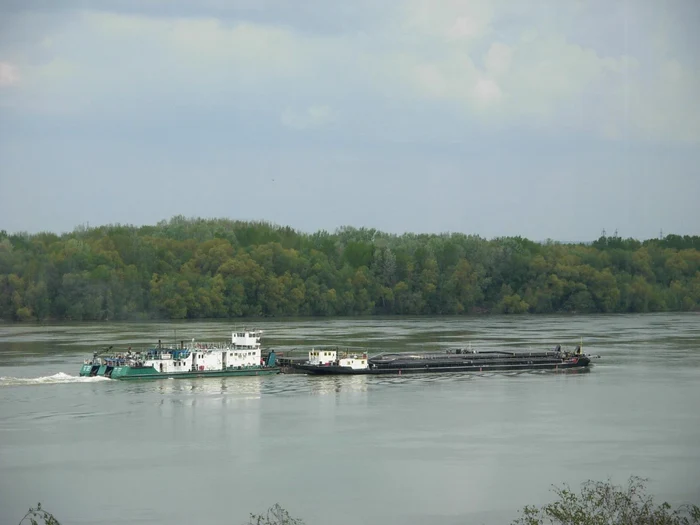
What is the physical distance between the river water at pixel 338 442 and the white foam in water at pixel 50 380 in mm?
91

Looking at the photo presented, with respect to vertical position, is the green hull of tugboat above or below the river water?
above

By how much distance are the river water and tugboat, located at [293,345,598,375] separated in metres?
1.05

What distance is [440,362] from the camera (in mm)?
47719

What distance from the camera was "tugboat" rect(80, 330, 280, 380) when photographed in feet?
144

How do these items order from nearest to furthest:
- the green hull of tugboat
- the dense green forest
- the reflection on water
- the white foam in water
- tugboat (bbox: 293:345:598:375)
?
the white foam in water, the reflection on water, the green hull of tugboat, tugboat (bbox: 293:345:598:375), the dense green forest

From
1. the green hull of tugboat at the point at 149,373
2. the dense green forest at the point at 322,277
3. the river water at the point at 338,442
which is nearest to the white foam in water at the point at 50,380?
the river water at the point at 338,442

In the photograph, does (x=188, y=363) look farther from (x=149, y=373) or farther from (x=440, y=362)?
(x=440, y=362)

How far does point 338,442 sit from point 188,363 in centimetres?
1662

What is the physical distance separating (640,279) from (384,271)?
24641 millimetres

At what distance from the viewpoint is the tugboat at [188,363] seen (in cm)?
4375

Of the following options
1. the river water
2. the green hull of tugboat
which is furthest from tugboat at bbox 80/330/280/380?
the river water

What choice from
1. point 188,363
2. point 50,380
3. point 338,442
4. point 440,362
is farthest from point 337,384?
point 338,442

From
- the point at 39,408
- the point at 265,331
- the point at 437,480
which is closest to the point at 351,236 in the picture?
the point at 265,331

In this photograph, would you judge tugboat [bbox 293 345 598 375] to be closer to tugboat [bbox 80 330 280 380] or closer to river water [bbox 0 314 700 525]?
river water [bbox 0 314 700 525]
